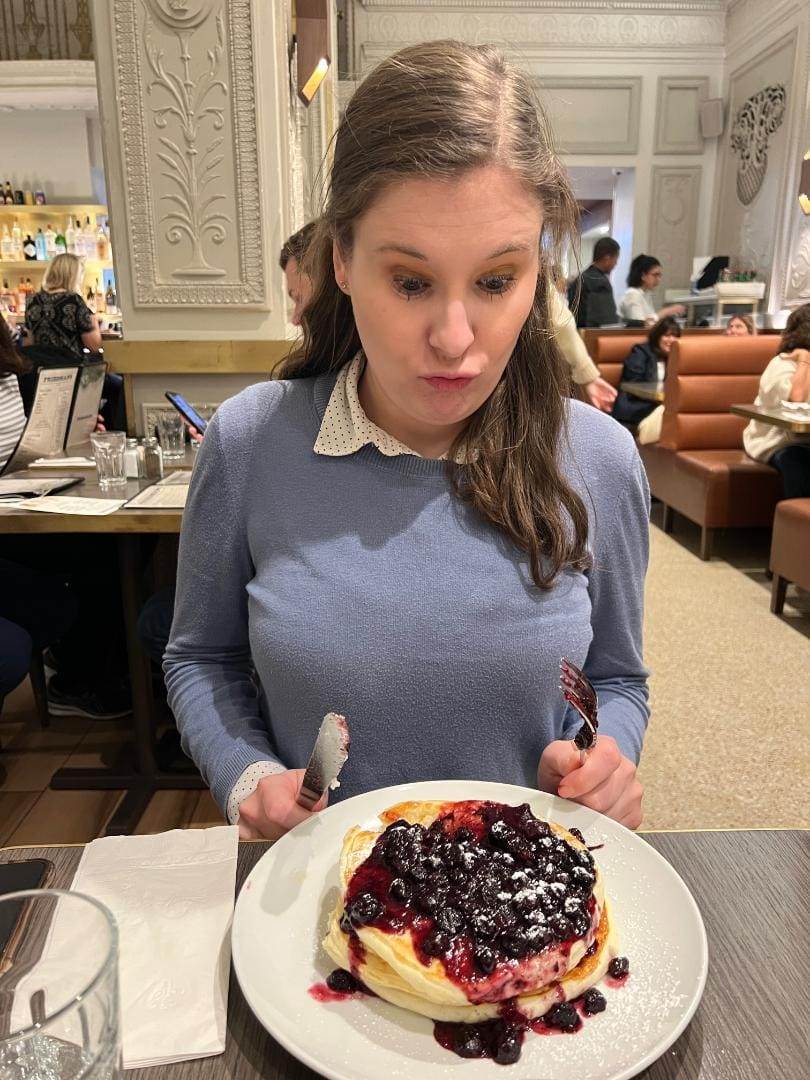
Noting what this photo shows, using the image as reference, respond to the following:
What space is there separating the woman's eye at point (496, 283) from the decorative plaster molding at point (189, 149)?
2729 millimetres

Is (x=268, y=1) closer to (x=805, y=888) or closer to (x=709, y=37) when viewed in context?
(x=805, y=888)

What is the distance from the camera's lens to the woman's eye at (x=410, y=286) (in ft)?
2.63

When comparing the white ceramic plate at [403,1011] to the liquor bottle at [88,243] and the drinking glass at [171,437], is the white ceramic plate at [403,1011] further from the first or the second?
the liquor bottle at [88,243]

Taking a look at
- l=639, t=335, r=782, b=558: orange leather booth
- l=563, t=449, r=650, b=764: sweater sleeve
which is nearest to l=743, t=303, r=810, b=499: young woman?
l=639, t=335, r=782, b=558: orange leather booth

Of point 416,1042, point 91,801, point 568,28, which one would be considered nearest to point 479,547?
point 416,1042

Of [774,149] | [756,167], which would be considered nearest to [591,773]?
[774,149]

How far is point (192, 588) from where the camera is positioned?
103cm

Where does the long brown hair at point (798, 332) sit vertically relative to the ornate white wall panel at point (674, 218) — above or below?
below

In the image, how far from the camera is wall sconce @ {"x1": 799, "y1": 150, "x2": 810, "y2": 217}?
22.9 ft

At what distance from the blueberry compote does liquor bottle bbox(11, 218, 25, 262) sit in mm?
7767

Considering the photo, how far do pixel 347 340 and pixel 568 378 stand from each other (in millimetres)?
302

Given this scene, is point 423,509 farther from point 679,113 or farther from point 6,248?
point 679,113

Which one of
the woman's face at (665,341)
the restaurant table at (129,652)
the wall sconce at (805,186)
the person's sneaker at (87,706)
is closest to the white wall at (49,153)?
the woman's face at (665,341)

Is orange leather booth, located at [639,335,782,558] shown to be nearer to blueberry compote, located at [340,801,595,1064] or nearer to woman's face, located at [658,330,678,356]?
woman's face, located at [658,330,678,356]
